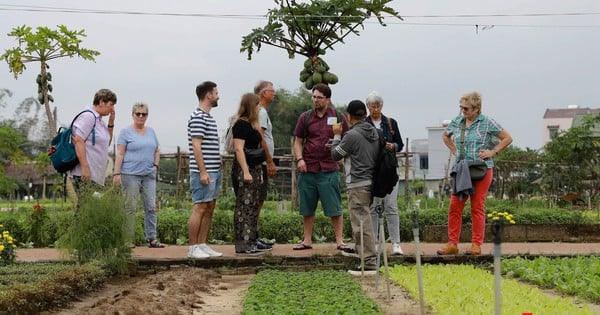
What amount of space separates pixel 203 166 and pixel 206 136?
0.39 meters

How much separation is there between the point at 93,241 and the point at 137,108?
232cm

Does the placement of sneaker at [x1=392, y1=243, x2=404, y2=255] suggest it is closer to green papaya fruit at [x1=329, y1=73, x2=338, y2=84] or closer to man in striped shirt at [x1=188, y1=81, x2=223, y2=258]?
man in striped shirt at [x1=188, y1=81, x2=223, y2=258]

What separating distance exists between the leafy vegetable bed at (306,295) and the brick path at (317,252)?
884 mm

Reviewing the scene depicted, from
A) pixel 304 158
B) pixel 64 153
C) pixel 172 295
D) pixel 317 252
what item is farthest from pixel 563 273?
pixel 64 153

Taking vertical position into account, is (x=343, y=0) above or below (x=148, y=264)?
above

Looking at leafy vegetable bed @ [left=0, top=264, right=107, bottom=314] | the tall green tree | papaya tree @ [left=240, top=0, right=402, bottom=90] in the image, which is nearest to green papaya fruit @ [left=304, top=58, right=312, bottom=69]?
papaya tree @ [left=240, top=0, right=402, bottom=90]

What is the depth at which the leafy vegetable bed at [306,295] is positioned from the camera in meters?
5.75

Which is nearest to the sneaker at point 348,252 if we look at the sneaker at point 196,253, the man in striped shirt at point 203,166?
the man in striped shirt at point 203,166

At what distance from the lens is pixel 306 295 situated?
6.56 meters

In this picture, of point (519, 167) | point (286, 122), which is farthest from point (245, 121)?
point (286, 122)

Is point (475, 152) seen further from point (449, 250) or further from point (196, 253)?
point (196, 253)

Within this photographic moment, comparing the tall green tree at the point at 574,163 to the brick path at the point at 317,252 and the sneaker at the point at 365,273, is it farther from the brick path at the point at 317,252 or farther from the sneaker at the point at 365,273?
the sneaker at the point at 365,273

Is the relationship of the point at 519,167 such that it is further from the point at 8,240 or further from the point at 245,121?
the point at 8,240

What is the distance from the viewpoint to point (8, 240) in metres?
8.43
